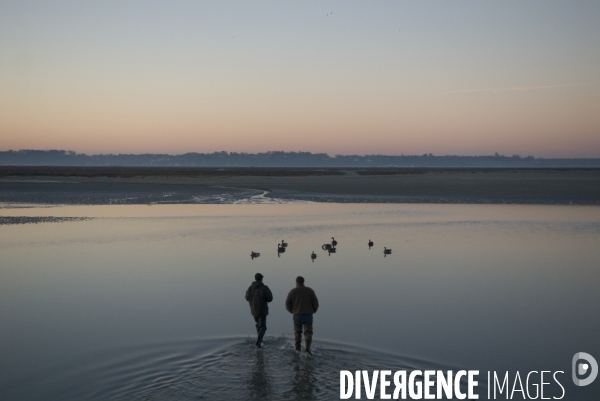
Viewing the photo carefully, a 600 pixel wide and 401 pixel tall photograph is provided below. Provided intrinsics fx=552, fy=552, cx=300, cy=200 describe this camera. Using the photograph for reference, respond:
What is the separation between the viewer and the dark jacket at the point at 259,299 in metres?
10.1

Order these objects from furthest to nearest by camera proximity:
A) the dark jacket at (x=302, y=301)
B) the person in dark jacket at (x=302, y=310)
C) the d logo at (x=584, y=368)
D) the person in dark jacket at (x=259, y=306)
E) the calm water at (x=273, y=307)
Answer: the person in dark jacket at (x=259, y=306), the dark jacket at (x=302, y=301), the person in dark jacket at (x=302, y=310), the calm water at (x=273, y=307), the d logo at (x=584, y=368)

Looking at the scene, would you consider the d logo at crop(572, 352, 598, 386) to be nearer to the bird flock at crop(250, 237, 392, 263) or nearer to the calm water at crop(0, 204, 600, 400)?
the calm water at crop(0, 204, 600, 400)

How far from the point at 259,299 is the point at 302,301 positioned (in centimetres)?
85

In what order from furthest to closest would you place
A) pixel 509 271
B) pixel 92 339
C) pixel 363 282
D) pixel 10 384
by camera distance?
pixel 509 271
pixel 363 282
pixel 92 339
pixel 10 384

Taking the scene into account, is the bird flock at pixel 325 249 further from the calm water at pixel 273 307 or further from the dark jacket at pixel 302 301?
the dark jacket at pixel 302 301

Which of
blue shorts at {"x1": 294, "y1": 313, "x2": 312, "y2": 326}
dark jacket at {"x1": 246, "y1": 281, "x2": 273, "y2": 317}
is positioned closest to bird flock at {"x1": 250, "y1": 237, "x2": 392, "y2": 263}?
dark jacket at {"x1": 246, "y1": 281, "x2": 273, "y2": 317}

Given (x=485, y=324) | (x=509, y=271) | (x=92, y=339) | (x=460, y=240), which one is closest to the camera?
(x=92, y=339)

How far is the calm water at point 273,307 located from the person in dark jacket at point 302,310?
1.09 ft

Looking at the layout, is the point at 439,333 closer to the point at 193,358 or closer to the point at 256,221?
the point at 193,358

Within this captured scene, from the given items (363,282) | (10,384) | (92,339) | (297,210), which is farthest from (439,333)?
(297,210)

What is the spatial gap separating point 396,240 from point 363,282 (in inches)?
319

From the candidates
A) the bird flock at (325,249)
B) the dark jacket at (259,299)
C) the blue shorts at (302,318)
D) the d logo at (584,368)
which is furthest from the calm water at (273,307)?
the dark jacket at (259,299)

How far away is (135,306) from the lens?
13.1 meters

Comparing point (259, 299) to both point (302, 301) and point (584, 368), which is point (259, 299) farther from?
point (584, 368)
